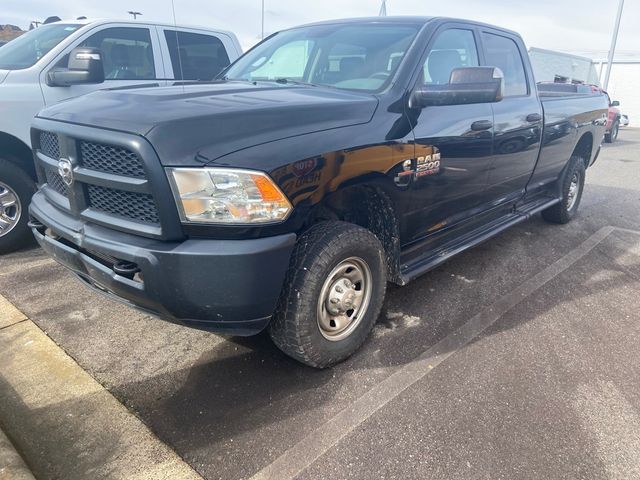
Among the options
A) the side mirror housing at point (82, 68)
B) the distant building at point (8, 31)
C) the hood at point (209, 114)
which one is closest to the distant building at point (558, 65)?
the side mirror housing at point (82, 68)

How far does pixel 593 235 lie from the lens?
521cm

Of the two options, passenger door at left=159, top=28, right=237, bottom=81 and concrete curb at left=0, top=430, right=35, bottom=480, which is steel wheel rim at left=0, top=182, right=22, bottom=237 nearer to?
passenger door at left=159, top=28, right=237, bottom=81

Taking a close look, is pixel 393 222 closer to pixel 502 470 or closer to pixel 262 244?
pixel 262 244

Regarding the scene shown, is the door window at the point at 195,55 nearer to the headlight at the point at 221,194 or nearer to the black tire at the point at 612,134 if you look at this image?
the headlight at the point at 221,194

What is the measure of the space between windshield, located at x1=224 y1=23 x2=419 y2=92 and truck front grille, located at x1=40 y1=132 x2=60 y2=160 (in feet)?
4.73

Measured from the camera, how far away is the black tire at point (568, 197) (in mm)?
5277

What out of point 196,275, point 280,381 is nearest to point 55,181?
point 196,275

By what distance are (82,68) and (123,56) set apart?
4.23 feet

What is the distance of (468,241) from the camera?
143 inches

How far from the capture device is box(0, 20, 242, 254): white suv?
404cm

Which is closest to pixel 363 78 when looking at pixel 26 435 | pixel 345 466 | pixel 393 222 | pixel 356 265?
pixel 393 222

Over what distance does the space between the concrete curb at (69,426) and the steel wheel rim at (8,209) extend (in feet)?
5.59

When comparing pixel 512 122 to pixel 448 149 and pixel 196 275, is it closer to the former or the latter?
pixel 448 149

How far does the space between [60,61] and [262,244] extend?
349cm
